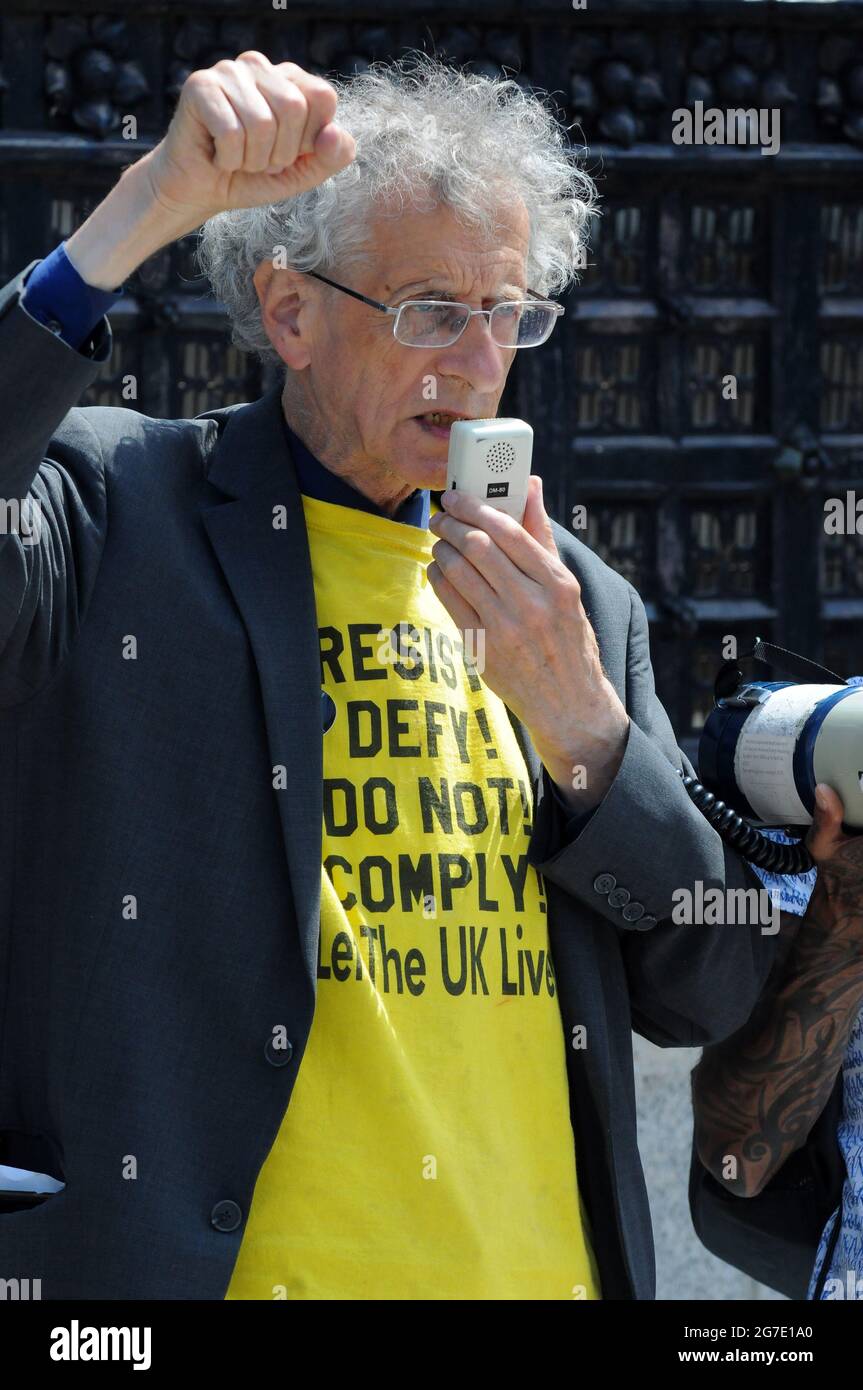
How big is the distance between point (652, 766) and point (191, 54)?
214cm

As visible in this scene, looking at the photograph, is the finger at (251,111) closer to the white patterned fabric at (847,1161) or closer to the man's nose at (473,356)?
the man's nose at (473,356)

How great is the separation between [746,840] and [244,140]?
1.10 m

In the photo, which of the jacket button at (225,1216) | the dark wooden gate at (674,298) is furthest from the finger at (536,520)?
the dark wooden gate at (674,298)

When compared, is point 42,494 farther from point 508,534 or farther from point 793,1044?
point 793,1044

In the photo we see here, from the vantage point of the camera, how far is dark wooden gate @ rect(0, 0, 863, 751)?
3.79 metres

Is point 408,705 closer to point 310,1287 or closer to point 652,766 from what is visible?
point 652,766

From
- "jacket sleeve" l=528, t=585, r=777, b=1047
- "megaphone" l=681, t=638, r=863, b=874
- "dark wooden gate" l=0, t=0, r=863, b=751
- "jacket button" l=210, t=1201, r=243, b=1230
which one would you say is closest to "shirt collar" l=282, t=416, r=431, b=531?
"jacket sleeve" l=528, t=585, r=777, b=1047

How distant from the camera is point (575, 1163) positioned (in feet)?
7.36

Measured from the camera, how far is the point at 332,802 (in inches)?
84.4

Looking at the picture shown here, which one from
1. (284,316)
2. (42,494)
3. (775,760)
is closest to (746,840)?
(775,760)

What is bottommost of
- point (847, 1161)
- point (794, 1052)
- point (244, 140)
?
point (847, 1161)

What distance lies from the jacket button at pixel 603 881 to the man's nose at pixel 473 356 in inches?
22.6

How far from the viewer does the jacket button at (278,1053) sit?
2012 millimetres

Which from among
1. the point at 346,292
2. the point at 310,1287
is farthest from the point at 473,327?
the point at 310,1287
